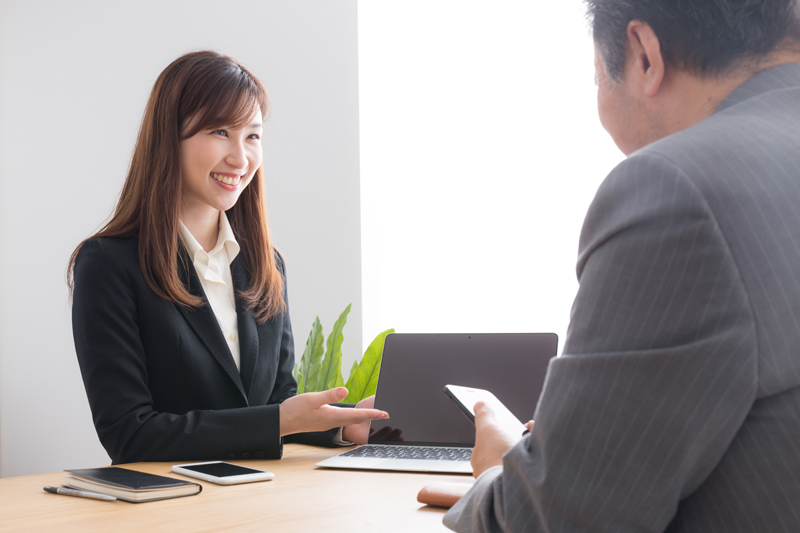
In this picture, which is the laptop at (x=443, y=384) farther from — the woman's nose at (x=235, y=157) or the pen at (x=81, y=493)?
the woman's nose at (x=235, y=157)

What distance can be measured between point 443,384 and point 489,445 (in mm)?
543

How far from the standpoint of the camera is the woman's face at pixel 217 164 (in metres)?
1.63

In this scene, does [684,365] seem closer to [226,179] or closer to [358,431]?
[358,431]

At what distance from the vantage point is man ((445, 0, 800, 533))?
0.53 metres

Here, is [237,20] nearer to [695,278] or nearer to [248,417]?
[248,417]

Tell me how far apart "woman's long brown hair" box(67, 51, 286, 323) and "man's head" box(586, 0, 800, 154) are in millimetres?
1093

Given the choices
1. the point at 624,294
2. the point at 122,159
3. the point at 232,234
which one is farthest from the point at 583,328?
the point at 122,159

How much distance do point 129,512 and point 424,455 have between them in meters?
0.54

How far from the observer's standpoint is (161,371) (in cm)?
149

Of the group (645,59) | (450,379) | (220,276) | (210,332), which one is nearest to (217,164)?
(220,276)

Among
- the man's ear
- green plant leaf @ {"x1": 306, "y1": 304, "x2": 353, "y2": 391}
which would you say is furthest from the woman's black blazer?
green plant leaf @ {"x1": 306, "y1": 304, "x2": 353, "y2": 391}

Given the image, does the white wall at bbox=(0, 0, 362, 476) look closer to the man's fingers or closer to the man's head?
the man's fingers

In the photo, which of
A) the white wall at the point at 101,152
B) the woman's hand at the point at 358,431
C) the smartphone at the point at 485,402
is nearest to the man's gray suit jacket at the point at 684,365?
the smartphone at the point at 485,402

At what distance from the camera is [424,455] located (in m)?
1.27
